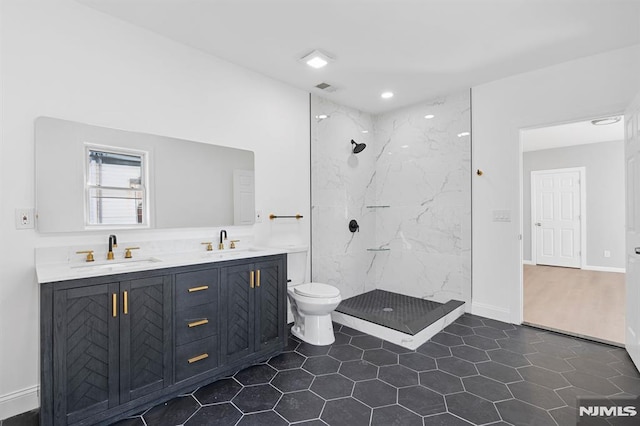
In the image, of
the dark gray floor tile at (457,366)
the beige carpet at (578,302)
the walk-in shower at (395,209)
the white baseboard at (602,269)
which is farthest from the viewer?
the white baseboard at (602,269)

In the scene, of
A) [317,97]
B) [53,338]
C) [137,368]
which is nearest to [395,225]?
Result: [317,97]

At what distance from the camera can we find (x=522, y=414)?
1.90 m

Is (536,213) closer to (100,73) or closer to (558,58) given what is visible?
(558,58)

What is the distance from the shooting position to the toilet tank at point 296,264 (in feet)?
10.8

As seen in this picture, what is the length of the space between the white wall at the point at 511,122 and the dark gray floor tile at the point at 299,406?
7.86ft

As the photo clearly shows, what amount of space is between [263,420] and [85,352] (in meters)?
1.06

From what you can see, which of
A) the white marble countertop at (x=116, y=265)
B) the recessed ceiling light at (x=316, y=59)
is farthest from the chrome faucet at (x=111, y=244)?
the recessed ceiling light at (x=316, y=59)

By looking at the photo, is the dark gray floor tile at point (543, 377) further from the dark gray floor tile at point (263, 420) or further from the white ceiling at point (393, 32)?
the white ceiling at point (393, 32)

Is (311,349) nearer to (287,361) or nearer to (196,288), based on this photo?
(287,361)

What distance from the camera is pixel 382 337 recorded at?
3.04m

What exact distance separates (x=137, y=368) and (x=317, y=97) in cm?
316

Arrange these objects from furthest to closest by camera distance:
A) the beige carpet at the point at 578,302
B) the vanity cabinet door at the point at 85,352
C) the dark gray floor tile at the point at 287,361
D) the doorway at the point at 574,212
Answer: the doorway at the point at 574,212
the beige carpet at the point at 578,302
the dark gray floor tile at the point at 287,361
the vanity cabinet door at the point at 85,352

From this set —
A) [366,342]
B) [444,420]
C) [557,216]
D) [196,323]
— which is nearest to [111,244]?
[196,323]

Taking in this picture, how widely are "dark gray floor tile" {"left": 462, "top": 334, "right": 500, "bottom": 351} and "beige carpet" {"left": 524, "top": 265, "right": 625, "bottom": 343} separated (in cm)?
82
